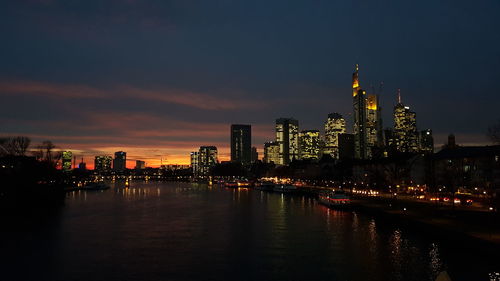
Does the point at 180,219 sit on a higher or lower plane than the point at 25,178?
lower

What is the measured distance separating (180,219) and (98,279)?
34.0m

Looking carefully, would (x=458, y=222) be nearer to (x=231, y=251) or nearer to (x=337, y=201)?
(x=231, y=251)

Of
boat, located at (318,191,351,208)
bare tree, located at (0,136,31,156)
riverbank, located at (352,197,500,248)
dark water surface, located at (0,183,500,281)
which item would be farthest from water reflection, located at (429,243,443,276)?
bare tree, located at (0,136,31,156)

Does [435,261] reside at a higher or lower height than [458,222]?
lower

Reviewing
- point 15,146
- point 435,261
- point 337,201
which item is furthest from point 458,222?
point 15,146

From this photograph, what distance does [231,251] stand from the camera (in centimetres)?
3909

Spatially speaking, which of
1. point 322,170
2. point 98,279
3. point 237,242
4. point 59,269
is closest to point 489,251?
point 237,242

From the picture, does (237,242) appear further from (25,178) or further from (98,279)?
(25,178)

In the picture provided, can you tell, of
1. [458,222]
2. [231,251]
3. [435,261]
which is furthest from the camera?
[458,222]

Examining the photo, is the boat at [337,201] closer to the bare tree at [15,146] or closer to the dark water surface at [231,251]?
the dark water surface at [231,251]

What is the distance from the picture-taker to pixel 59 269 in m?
32.4

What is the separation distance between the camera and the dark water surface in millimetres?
30703

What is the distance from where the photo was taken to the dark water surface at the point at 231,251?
101ft

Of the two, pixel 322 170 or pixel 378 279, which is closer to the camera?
pixel 378 279
